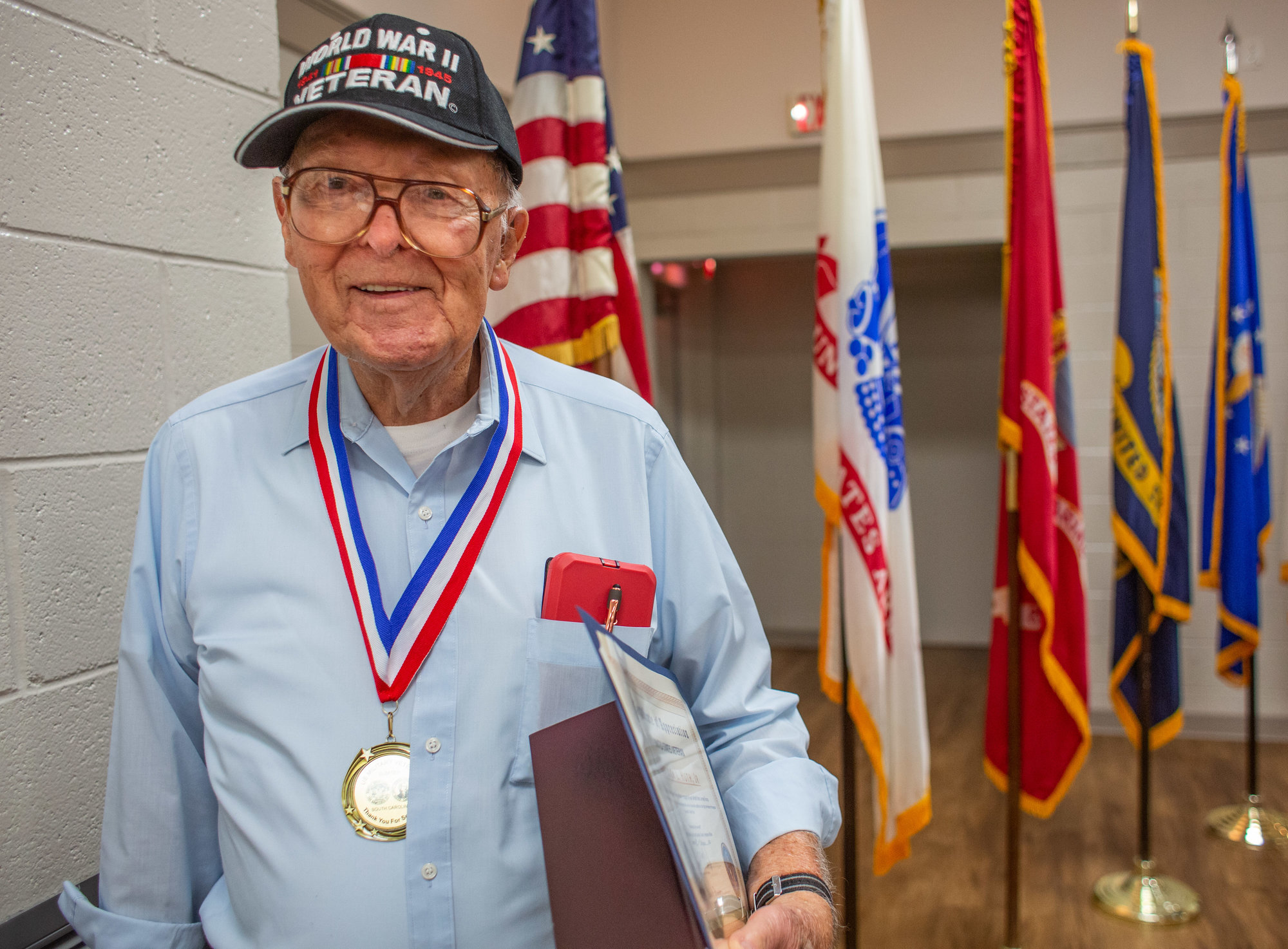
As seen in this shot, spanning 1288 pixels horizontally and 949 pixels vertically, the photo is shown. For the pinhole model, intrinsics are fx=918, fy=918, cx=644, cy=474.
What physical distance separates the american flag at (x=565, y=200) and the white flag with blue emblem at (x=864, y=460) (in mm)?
488

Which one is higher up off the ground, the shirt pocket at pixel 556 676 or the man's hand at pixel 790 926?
the shirt pocket at pixel 556 676

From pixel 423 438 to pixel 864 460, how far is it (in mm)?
1205

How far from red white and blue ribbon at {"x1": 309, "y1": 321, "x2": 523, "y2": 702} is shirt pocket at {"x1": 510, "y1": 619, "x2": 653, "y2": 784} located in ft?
0.32

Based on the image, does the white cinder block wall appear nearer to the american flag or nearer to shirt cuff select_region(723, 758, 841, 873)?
the american flag

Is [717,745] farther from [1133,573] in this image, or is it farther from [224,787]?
[1133,573]

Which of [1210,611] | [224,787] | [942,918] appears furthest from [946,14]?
[224,787]

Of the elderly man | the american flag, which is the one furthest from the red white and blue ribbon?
the american flag

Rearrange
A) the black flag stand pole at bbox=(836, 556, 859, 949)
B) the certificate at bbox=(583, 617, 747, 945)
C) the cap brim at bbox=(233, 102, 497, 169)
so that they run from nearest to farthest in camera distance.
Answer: the certificate at bbox=(583, 617, 747, 945) → the cap brim at bbox=(233, 102, 497, 169) → the black flag stand pole at bbox=(836, 556, 859, 949)

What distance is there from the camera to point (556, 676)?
934 mm

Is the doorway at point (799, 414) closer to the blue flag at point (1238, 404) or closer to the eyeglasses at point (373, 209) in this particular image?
the blue flag at point (1238, 404)

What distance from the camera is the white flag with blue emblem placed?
78.9 inches

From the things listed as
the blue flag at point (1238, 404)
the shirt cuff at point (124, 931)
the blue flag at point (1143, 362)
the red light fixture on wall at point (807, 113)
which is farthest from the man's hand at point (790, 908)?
the red light fixture on wall at point (807, 113)

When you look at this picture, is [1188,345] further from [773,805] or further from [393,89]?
[393,89]

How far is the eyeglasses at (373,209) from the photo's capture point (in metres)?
0.93
